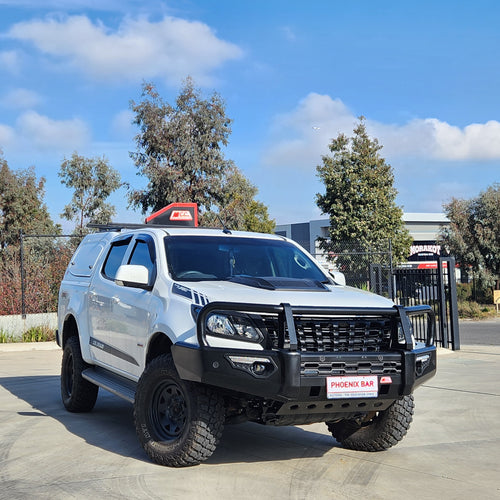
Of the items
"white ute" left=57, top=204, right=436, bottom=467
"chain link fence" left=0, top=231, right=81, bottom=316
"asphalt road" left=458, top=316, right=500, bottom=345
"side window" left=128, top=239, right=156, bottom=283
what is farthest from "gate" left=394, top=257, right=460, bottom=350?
"chain link fence" left=0, top=231, right=81, bottom=316

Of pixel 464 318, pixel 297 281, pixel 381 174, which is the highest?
→ pixel 381 174

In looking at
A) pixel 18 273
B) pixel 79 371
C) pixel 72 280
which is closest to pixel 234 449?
pixel 79 371

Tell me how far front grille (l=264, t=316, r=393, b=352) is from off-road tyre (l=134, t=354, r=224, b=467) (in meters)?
0.74

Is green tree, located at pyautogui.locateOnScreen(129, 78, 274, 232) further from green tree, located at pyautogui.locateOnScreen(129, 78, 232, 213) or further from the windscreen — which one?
the windscreen

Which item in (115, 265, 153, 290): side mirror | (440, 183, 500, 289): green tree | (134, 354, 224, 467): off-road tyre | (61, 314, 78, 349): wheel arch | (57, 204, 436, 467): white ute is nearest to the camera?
(57, 204, 436, 467): white ute

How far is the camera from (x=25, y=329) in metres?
17.6

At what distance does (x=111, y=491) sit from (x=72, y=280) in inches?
164

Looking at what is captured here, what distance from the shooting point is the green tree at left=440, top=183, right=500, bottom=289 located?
33.1m

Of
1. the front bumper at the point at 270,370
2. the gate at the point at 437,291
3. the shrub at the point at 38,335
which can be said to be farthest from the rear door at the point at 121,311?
the shrub at the point at 38,335

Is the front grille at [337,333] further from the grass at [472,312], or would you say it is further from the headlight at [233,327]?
the grass at [472,312]

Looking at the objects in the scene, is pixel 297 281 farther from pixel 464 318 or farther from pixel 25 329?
pixel 464 318

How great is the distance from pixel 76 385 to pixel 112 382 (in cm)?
111

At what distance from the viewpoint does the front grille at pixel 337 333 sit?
523cm

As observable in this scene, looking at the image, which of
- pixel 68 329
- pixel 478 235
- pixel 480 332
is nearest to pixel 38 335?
pixel 68 329
